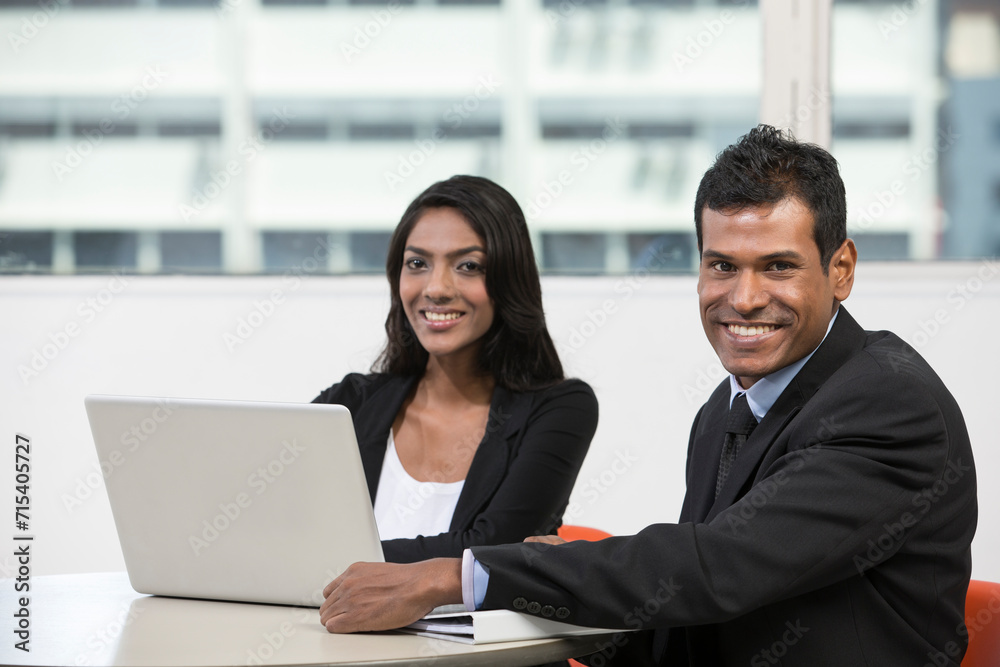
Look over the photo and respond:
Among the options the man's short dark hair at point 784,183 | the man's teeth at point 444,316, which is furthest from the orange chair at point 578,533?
the man's short dark hair at point 784,183

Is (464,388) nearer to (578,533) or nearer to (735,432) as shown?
(578,533)

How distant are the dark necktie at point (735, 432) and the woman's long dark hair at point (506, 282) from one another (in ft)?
2.32

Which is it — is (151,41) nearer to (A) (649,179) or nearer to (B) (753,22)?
(A) (649,179)

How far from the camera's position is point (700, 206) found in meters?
1.53

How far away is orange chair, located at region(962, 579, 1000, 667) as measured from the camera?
151 centimetres

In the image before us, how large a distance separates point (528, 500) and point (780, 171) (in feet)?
2.78

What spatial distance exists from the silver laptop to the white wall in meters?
2.27

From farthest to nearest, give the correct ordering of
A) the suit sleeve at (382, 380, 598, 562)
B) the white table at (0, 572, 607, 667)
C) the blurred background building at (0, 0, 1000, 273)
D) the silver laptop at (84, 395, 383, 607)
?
the blurred background building at (0, 0, 1000, 273) → the suit sleeve at (382, 380, 598, 562) → the silver laptop at (84, 395, 383, 607) → the white table at (0, 572, 607, 667)

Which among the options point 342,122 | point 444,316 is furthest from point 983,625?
point 342,122

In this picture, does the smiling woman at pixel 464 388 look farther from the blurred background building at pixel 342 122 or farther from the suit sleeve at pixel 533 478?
the blurred background building at pixel 342 122

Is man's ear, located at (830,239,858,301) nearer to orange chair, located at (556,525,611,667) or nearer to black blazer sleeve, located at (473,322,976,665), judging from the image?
black blazer sleeve, located at (473,322,976,665)

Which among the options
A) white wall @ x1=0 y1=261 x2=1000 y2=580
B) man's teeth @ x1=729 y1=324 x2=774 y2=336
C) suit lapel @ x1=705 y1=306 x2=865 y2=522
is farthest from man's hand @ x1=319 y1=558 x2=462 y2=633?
white wall @ x1=0 y1=261 x2=1000 y2=580

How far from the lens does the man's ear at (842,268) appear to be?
1.48 m

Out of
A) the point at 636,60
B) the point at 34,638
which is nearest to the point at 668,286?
the point at 636,60
